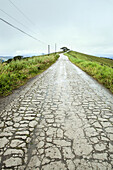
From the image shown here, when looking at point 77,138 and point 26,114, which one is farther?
point 26,114

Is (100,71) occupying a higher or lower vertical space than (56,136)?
higher

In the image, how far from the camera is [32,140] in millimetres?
2020

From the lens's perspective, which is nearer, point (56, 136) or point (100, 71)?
point (56, 136)

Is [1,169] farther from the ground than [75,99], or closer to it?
closer to it

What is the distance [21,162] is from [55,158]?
55 cm

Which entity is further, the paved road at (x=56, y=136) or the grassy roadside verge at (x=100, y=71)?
the grassy roadside verge at (x=100, y=71)

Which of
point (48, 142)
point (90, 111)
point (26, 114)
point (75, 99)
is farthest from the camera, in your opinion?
point (75, 99)

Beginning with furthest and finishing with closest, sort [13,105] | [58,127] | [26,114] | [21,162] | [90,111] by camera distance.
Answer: [13,105] < [90,111] < [26,114] < [58,127] < [21,162]

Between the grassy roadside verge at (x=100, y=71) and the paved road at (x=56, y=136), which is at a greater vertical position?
the grassy roadside verge at (x=100, y=71)

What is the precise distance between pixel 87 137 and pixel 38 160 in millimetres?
1078

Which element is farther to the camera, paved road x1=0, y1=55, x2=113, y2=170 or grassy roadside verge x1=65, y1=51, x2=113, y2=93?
grassy roadside verge x1=65, y1=51, x2=113, y2=93

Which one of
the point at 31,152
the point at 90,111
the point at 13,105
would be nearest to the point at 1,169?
the point at 31,152

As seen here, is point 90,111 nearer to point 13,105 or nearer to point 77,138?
point 77,138

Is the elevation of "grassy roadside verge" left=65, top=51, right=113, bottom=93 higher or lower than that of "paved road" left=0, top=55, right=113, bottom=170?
higher
